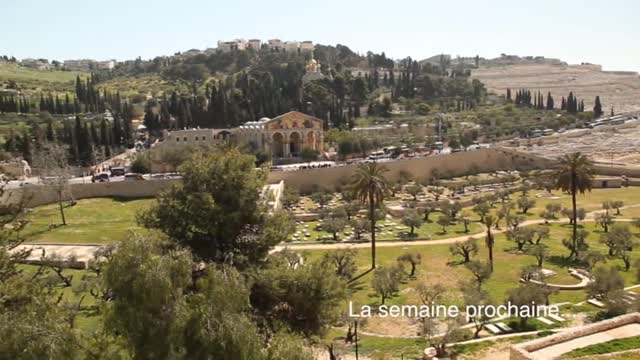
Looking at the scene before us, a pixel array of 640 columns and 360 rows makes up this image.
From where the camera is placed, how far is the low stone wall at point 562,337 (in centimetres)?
1653

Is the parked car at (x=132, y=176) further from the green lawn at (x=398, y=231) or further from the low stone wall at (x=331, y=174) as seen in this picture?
the green lawn at (x=398, y=231)

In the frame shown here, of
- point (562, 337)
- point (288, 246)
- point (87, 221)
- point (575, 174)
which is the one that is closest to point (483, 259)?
point (575, 174)

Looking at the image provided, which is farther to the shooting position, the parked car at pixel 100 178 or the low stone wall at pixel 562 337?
the parked car at pixel 100 178

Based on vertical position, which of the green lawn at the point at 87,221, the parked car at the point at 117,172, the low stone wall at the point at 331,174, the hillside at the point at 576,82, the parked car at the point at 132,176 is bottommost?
the green lawn at the point at 87,221

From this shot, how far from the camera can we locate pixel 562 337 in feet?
57.6

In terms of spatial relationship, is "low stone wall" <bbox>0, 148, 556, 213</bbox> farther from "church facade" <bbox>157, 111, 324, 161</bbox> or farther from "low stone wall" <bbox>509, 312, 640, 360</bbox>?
"low stone wall" <bbox>509, 312, 640, 360</bbox>

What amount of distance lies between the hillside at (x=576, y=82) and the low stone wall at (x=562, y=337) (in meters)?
126

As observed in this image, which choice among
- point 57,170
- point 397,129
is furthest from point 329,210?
point 397,129

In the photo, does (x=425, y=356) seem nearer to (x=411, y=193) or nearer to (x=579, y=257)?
(x=579, y=257)

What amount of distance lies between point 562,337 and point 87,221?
37.8 m

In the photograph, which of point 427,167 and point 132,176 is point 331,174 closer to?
point 427,167

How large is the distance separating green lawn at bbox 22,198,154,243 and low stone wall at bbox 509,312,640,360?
26.9m

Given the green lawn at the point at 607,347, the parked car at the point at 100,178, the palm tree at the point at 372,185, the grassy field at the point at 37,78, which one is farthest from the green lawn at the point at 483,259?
the grassy field at the point at 37,78

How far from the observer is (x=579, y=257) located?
35656 millimetres
